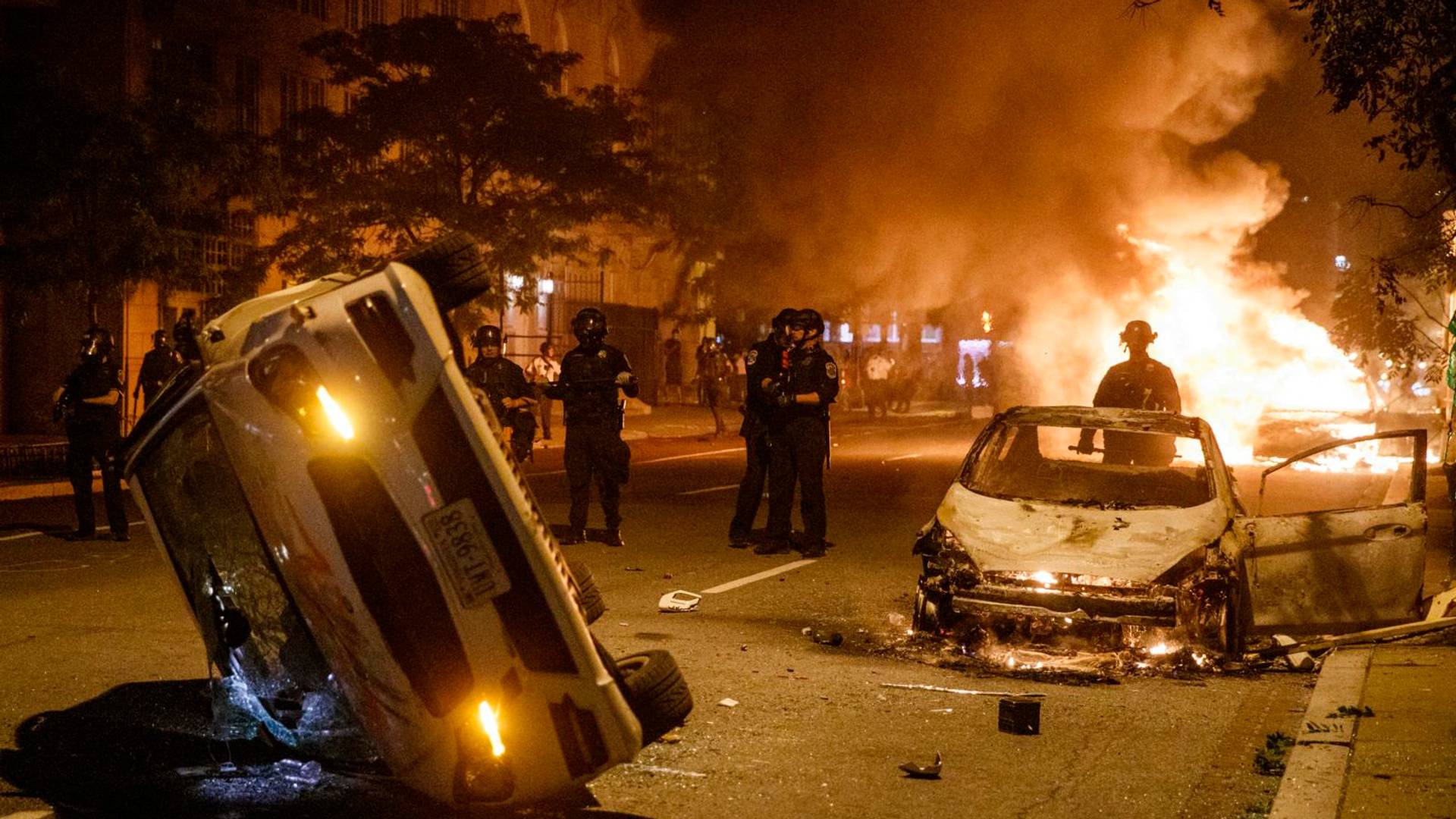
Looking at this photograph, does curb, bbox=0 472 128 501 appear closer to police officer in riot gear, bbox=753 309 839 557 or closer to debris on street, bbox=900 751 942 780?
police officer in riot gear, bbox=753 309 839 557

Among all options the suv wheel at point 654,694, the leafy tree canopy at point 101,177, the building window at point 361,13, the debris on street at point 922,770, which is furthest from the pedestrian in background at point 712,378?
the suv wheel at point 654,694

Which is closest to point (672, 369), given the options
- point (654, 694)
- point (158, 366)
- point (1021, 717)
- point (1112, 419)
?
point (158, 366)

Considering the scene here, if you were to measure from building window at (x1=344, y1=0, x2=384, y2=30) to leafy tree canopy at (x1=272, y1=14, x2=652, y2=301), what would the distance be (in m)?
5.81

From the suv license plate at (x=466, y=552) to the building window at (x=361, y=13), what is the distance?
1101 inches

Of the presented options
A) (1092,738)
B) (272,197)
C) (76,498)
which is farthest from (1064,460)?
(272,197)

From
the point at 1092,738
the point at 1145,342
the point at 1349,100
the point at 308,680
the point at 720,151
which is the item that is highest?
the point at 720,151

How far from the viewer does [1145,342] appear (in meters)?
11.8

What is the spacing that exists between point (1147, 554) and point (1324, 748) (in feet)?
5.91

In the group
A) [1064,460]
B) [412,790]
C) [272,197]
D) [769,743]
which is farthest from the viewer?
[272,197]

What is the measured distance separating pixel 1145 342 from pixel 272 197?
14056mm

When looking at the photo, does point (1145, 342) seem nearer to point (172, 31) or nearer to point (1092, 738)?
point (1092, 738)

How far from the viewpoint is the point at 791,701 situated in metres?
6.44

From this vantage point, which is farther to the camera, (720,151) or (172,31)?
(720,151)

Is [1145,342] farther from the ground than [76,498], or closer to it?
farther from the ground
